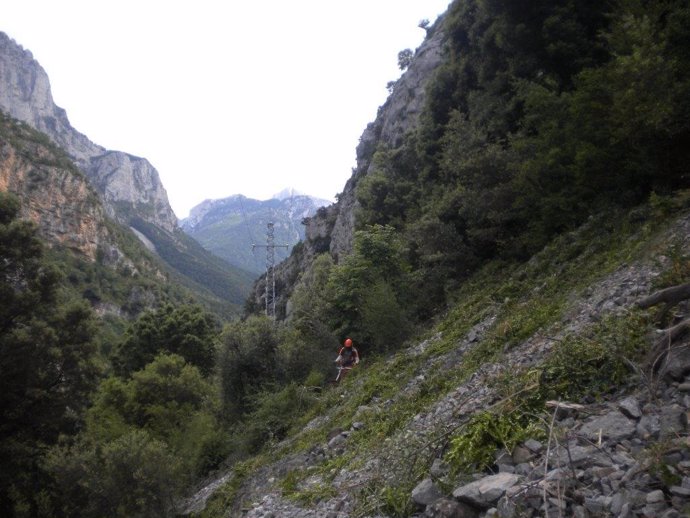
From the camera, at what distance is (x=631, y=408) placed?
3844 millimetres

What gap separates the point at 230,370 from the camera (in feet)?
63.6

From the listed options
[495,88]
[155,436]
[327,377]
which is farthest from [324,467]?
[495,88]

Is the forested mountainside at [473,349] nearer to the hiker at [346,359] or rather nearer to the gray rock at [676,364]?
the gray rock at [676,364]

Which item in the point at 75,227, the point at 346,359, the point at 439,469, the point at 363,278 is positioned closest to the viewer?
the point at 439,469

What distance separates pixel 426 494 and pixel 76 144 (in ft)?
653

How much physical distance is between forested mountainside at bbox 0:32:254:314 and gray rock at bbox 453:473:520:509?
99036 millimetres

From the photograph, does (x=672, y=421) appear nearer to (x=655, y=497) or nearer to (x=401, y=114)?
(x=655, y=497)

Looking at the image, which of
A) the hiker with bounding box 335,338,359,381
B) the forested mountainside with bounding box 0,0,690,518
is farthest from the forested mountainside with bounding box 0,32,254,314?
the hiker with bounding box 335,338,359,381

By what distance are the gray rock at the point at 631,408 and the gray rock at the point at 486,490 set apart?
105 cm

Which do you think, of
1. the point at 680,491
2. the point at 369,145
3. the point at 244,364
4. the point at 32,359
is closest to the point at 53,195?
the point at 369,145

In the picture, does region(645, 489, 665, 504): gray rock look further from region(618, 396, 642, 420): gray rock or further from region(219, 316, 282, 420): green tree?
region(219, 316, 282, 420): green tree

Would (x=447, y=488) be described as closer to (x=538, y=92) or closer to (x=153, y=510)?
(x=153, y=510)

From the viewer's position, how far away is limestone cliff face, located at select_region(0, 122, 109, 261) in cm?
7100

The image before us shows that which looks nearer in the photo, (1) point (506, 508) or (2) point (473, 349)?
(1) point (506, 508)
